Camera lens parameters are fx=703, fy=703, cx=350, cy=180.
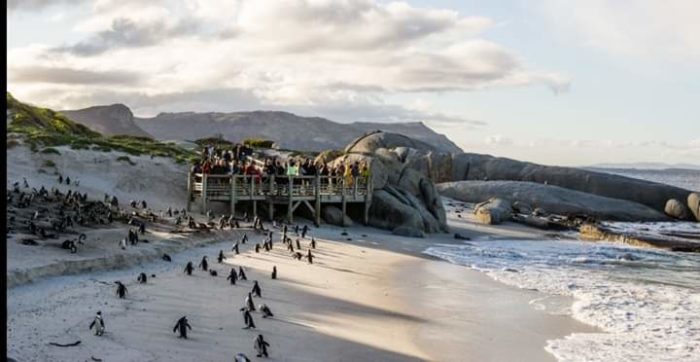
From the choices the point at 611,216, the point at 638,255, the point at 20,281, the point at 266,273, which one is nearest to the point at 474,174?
the point at 611,216

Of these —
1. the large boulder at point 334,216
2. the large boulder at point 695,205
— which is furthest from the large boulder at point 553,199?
the large boulder at point 334,216

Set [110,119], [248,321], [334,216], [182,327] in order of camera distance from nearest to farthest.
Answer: [182,327], [248,321], [334,216], [110,119]

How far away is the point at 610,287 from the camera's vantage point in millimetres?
18953

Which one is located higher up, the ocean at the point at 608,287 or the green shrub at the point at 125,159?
the green shrub at the point at 125,159

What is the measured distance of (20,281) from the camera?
1259 cm

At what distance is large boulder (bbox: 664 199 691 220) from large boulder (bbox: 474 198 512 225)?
657 inches

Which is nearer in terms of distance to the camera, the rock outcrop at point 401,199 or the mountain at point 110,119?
the rock outcrop at point 401,199

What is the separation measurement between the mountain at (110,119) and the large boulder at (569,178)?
106m

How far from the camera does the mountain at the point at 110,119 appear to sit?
149 meters

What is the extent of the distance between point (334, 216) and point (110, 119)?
130384 millimetres

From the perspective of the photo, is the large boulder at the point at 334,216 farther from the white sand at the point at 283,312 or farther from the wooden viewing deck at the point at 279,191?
the white sand at the point at 283,312

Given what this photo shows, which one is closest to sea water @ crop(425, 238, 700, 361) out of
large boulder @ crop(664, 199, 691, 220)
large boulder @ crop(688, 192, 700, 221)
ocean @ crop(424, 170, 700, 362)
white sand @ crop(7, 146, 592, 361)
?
ocean @ crop(424, 170, 700, 362)

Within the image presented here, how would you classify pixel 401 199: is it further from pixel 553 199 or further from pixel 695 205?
pixel 695 205

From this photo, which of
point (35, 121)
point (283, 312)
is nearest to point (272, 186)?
point (283, 312)
